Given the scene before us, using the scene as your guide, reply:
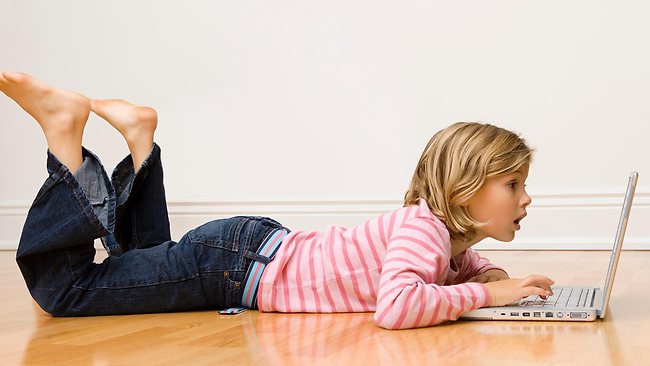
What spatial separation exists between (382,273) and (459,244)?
0.63ft

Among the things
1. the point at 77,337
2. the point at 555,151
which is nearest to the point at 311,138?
the point at 555,151

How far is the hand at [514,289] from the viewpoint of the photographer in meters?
1.32

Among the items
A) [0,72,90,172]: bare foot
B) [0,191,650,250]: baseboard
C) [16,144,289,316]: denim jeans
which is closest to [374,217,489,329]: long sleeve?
[16,144,289,316]: denim jeans

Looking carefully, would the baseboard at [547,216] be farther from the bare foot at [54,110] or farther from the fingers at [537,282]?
the bare foot at [54,110]

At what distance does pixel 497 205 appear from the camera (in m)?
1.40

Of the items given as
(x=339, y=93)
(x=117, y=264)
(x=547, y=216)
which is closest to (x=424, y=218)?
(x=117, y=264)

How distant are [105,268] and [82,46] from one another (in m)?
1.88

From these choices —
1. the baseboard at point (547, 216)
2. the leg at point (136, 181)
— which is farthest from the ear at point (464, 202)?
the baseboard at point (547, 216)

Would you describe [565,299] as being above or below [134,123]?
below

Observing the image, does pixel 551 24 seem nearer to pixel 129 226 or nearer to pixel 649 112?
pixel 649 112

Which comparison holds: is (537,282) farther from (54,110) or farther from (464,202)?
(54,110)

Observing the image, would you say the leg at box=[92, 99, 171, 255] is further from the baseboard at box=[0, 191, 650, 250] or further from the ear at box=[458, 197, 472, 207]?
the baseboard at box=[0, 191, 650, 250]

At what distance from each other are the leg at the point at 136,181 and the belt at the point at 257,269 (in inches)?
12.0

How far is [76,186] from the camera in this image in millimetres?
1479
